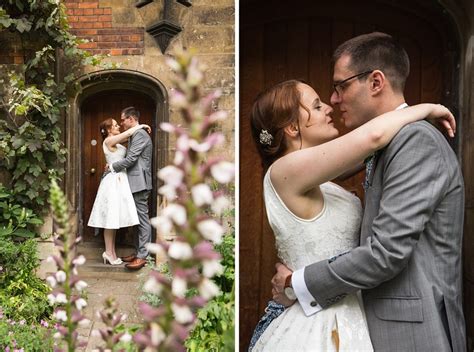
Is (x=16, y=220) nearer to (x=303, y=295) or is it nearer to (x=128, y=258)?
(x=128, y=258)

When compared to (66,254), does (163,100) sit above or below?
above

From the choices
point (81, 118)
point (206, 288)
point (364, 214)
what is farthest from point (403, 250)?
point (81, 118)

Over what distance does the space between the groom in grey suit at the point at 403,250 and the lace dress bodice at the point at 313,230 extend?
0.10 metres

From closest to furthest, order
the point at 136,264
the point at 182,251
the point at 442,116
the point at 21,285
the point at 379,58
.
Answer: the point at 182,251 < the point at 442,116 < the point at 379,58 < the point at 21,285 < the point at 136,264

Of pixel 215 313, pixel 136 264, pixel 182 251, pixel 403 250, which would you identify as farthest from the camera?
pixel 136 264

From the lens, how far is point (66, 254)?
0.76 meters

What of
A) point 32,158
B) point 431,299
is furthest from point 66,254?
point 32,158

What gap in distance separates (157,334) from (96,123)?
1811mm

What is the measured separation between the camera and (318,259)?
1642mm

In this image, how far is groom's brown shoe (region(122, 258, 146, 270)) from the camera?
2.24 m

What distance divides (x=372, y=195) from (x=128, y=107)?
120 cm

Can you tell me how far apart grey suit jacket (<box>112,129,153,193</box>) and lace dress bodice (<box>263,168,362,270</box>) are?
2.30 ft

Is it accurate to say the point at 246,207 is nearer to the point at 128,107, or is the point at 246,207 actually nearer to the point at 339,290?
the point at 128,107

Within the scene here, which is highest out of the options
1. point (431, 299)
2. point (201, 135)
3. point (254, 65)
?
point (254, 65)
